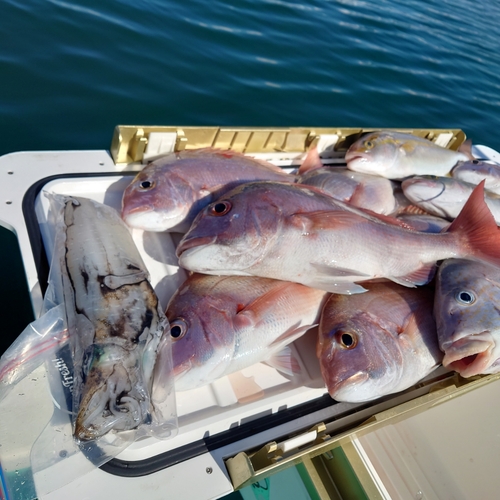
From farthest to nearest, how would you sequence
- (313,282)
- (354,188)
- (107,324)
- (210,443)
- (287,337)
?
(354,188) → (313,282) → (287,337) → (210,443) → (107,324)

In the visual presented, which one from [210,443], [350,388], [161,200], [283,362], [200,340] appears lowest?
[210,443]

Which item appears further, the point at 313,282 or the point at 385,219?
the point at 385,219

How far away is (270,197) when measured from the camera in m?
2.25

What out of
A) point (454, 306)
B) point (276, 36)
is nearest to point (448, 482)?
point (454, 306)

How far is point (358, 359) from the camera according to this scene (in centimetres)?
204

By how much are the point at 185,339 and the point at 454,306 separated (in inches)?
55.5

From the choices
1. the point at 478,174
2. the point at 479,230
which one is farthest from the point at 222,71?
the point at 479,230

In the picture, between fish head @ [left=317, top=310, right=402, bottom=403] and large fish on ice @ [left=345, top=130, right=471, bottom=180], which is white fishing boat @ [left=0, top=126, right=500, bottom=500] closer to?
fish head @ [left=317, top=310, right=402, bottom=403]

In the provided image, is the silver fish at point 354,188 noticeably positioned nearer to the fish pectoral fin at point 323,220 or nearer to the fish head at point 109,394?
the fish pectoral fin at point 323,220

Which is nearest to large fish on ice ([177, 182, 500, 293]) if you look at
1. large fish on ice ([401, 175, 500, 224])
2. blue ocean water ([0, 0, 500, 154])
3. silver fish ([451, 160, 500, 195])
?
large fish on ice ([401, 175, 500, 224])

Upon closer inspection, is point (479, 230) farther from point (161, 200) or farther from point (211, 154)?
point (161, 200)

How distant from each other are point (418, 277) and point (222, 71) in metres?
4.60

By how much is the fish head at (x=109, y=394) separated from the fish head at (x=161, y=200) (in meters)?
0.94

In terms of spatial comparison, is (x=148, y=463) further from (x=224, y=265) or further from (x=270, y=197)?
(x=270, y=197)
